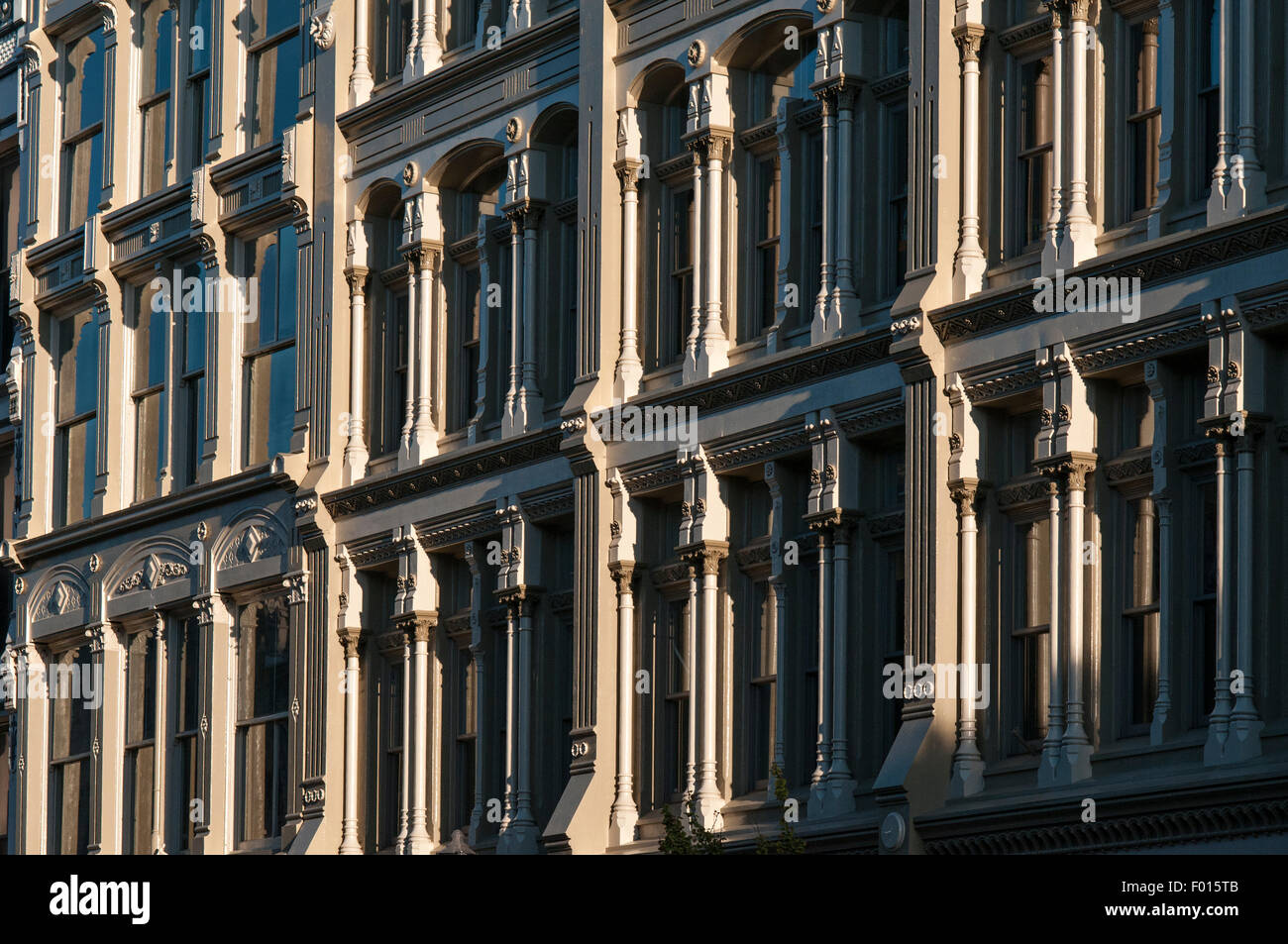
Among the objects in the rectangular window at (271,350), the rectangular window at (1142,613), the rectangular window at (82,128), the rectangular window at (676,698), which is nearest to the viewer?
the rectangular window at (1142,613)

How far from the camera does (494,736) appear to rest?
113ft

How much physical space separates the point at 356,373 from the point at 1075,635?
13.7m

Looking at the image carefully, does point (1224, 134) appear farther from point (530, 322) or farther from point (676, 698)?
point (530, 322)

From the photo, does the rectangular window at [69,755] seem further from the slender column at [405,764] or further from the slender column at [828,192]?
the slender column at [828,192]

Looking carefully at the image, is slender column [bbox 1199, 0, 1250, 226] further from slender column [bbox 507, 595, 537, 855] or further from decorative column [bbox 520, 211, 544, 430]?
slender column [bbox 507, 595, 537, 855]

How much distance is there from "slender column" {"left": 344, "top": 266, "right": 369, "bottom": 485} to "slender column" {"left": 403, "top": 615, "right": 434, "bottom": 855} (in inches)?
104

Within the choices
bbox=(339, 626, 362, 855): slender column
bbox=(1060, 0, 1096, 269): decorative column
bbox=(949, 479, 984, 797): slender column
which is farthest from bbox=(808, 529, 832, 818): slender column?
bbox=(339, 626, 362, 855): slender column

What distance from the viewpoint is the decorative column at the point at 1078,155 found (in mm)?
26828

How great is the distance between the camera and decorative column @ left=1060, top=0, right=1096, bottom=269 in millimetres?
26828

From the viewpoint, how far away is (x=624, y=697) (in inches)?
1264

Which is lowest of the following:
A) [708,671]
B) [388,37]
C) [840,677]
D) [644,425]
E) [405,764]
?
[405,764]

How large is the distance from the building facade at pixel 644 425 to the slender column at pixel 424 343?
7 centimetres

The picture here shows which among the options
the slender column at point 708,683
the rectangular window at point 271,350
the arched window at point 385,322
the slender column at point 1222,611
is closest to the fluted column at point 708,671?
the slender column at point 708,683

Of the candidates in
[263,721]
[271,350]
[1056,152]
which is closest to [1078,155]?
[1056,152]
